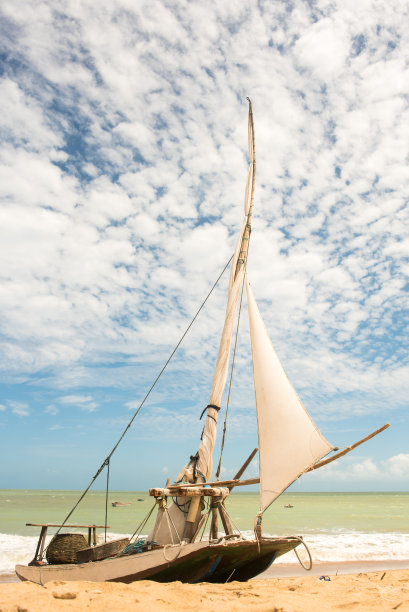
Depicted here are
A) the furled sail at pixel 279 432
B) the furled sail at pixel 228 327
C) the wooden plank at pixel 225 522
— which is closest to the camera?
the furled sail at pixel 279 432

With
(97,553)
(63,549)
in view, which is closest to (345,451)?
(97,553)

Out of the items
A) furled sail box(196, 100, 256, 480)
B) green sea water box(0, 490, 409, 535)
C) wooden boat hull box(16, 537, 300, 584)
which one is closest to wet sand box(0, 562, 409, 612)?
wooden boat hull box(16, 537, 300, 584)

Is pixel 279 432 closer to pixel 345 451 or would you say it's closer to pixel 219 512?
pixel 345 451

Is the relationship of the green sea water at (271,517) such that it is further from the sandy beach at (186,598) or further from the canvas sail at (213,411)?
the sandy beach at (186,598)

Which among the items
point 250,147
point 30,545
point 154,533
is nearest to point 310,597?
point 154,533

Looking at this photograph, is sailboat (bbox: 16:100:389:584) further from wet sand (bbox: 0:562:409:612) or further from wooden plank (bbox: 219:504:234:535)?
wet sand (bbox: 0:562:409:612)

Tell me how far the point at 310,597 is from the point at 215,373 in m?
5.21

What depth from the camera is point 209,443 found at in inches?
413

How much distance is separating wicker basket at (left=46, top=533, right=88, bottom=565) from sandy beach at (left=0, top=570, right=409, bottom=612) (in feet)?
3.78

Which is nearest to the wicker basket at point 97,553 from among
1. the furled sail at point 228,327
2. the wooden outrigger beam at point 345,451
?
the furled sail at point 228,327

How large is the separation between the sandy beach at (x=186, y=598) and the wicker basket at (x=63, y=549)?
1.15 m

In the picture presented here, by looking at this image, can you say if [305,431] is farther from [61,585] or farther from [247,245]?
[247,245]

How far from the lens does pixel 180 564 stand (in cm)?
814

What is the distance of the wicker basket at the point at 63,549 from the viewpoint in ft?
31.0
